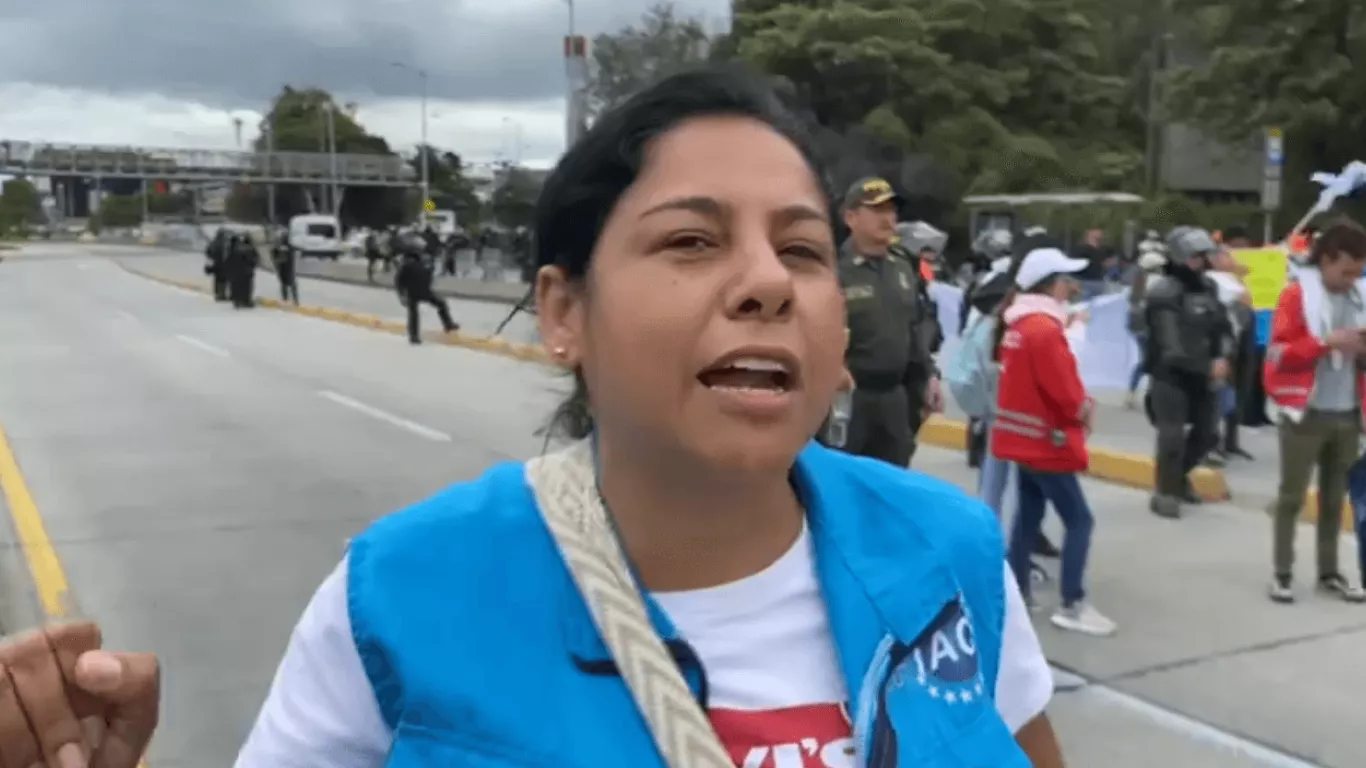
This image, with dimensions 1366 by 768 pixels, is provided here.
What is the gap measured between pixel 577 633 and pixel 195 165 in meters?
107

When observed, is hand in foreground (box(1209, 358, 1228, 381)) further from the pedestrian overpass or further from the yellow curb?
the pedestrian overpass

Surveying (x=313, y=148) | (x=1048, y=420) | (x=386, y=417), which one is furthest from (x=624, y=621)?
(x=313, y=148)

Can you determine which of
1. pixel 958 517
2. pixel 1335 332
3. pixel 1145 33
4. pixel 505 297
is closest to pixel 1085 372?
pixel 1335 332

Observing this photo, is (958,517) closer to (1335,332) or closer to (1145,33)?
(1335,332)

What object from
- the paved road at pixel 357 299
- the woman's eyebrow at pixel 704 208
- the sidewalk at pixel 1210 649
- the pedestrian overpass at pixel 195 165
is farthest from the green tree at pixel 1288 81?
the pedestrian overpass at pixel 195 165

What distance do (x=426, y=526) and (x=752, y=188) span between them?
20.0 inches

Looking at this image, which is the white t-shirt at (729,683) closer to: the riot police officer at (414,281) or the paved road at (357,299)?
the paved road at (357,299)

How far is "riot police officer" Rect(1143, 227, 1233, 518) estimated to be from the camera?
814 centimetres

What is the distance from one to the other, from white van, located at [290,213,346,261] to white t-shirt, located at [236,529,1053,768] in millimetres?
58531

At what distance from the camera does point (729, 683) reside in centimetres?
147

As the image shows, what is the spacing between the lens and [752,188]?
1.50 meters

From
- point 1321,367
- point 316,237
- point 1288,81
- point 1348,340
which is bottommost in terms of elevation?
point 316,237

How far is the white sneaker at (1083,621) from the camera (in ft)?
19.5

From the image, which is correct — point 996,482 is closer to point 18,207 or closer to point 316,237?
point 316,237
